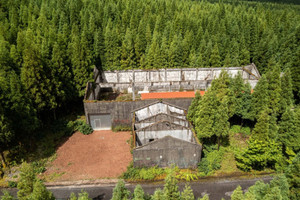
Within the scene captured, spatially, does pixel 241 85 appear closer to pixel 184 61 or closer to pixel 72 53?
pixel 184 61

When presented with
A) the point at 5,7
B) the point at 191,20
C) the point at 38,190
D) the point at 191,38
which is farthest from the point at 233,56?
the point at 5,7

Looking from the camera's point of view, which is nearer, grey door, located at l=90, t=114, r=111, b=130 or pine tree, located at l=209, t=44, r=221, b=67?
grey door, located at l=90, t=114, r=111, b=130

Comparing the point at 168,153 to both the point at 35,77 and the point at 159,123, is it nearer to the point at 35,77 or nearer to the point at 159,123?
the point at 159,123

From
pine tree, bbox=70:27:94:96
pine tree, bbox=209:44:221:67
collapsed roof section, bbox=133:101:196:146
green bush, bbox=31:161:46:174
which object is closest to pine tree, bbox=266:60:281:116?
collapsed roof section, bbox=133:101:196:146

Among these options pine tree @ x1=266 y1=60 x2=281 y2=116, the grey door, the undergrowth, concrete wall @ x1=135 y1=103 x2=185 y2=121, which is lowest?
the undergrowth

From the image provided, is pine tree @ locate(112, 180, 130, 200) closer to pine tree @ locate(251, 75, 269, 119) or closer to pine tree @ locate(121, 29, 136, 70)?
pine tree @ locate(251, 75, 269, 119)
